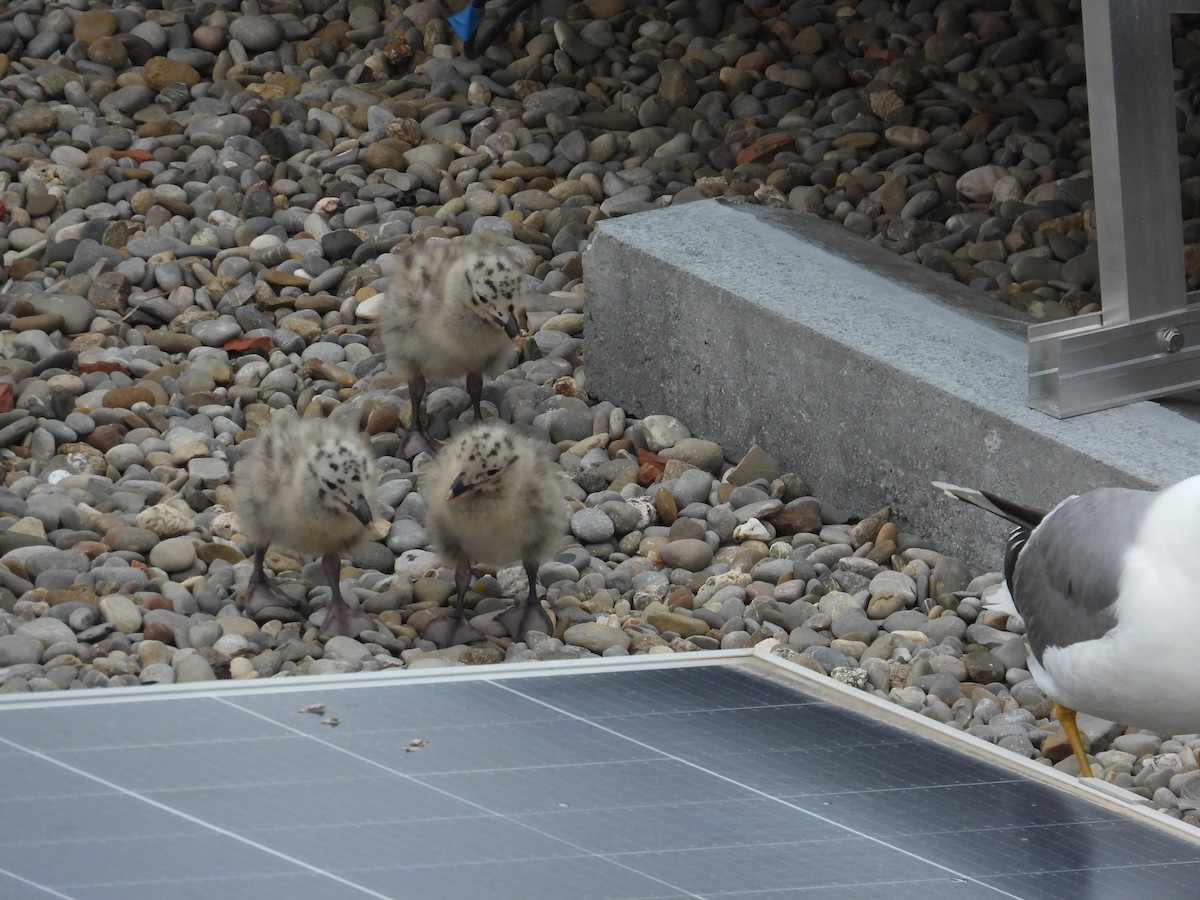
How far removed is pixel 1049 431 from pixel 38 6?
22.2 ft

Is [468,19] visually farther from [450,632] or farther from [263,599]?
[450,632]

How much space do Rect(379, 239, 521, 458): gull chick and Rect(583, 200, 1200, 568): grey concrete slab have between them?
1.81ft

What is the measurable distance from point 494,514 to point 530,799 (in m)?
2.36

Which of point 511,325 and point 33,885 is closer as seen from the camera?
point 33,885

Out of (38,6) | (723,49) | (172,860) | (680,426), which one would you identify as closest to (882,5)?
(723,49)

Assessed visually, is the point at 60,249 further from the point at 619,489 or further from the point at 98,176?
the point at 619,489

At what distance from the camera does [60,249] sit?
6957 millimetres

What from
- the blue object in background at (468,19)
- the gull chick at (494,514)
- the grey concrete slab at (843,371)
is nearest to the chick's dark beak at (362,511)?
the gull chick at (494,514)

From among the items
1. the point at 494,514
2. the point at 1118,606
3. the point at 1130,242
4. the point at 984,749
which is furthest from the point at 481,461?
the point at 984,749

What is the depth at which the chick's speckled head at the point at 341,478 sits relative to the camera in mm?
4422

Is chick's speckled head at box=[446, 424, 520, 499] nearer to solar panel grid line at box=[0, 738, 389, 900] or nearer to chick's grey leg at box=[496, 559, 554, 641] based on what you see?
chick's grey leg at box=[496, 559, 554, 641]

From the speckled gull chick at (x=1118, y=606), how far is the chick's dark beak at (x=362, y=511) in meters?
1.72

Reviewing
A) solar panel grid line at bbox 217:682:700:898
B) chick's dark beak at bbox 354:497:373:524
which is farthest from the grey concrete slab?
solar panel grid line at bbox 217:682:700:898

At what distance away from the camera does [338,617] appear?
179 inches
